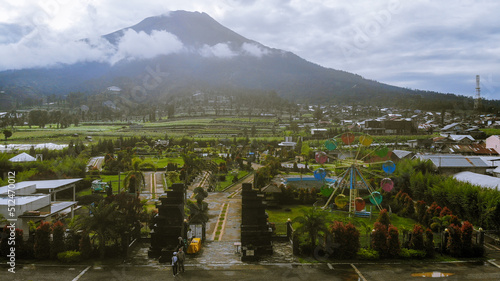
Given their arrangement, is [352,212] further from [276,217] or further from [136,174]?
[136,174]

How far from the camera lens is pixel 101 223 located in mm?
15758

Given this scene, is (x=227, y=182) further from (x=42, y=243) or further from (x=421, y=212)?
(x=42, y=243)

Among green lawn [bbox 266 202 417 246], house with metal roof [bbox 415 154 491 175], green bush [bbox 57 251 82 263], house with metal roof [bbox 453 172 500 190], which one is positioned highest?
house with metal roof [bbox 415 154 491 175]

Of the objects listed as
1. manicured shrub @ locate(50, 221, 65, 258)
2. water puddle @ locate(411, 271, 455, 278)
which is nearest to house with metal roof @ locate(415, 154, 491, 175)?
water puddle @ locate(411, 271, 455, 278)

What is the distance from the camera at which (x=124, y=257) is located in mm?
15891

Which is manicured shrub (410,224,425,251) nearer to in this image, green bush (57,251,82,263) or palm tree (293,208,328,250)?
palm tree (293,208,328,250)

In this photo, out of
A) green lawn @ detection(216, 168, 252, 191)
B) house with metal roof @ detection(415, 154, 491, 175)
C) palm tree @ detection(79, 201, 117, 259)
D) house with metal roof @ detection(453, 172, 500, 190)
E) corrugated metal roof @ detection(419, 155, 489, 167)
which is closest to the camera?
palm tree @ detection(79, 201, 117, 259)

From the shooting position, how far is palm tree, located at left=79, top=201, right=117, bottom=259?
15.6 metres

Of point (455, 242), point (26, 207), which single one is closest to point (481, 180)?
point (455, 242)

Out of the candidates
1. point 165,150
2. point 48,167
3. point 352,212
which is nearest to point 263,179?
point 352,212

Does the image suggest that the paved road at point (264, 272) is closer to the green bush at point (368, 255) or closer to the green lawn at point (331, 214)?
the green bush at point (368, 255)

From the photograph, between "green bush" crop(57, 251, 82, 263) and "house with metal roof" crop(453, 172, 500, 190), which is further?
"house with metal roof" crop(453, 172, 500, 190)

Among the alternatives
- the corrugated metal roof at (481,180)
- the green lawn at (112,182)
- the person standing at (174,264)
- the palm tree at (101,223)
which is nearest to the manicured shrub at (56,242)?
the palm tree at (101,223)

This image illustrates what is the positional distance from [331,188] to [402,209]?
5.56 metres
